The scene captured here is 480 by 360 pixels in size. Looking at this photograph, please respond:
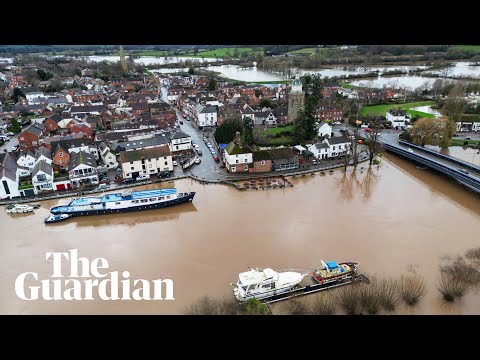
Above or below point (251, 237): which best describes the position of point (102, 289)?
above

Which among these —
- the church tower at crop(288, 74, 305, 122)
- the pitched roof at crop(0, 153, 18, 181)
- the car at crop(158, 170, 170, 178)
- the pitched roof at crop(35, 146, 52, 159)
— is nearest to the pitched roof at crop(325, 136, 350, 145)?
the church tower at crop(288, 74, 305, 122)

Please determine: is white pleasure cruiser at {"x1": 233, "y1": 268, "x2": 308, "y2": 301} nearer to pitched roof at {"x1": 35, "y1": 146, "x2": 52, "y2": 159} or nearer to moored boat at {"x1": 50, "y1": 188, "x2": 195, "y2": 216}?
moored boat at {"x1": 50, "y1": 188, "x2": 195, "y2": 216}

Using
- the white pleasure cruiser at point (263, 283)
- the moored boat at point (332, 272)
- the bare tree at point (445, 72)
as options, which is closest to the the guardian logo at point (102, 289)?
the white pleasure cruiser at point (263, 283)

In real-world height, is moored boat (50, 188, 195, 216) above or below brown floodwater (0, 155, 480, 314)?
Result: above

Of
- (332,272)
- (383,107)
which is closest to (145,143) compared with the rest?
(332,272)

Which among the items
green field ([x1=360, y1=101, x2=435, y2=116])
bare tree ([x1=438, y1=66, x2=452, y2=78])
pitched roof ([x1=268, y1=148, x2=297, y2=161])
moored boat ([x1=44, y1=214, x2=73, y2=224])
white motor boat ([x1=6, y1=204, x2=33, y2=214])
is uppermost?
bare tree ([x1=438, y1=66, x2=452, y2=78])

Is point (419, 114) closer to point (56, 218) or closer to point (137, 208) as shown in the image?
point (137, 208)
